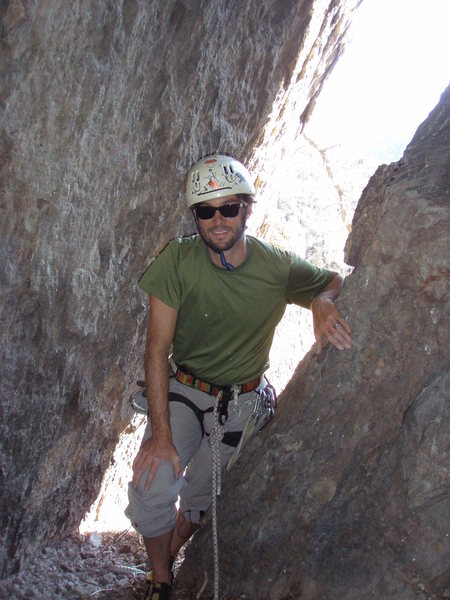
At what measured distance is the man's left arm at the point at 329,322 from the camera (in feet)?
11.3

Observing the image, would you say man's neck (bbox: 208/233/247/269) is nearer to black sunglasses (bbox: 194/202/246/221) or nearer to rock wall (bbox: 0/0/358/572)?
black sunglasses (bbox: 194/202/246/221)

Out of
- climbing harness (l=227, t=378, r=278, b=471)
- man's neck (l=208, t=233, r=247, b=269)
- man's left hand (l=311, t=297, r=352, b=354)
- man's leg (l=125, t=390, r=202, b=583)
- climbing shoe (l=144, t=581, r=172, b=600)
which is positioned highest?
man's neck (l=208, t=233, r=247, b=269)

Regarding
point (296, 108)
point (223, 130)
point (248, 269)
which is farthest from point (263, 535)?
point (296, 108)

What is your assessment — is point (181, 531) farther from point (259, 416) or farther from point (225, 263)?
point (225, 263)

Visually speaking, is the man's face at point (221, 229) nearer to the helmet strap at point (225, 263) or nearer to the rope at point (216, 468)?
the helmet strap at point (225, 263)

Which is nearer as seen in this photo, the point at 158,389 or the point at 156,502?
the point at 156,502

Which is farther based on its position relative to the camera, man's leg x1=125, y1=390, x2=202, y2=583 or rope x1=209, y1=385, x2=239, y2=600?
man's leg x1=125, y1=390, x2=202, y2=583

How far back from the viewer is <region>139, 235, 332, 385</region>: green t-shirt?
3668mm

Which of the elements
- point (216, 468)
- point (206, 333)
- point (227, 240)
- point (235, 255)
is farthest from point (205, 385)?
point (227, 240)

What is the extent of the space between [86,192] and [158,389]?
139 cm

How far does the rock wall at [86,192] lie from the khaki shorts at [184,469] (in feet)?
2.79

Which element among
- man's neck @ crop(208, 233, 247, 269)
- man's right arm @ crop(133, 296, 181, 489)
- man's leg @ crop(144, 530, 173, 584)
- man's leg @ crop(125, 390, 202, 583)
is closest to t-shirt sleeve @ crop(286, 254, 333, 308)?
man's neck @ crop(208, 233, 247, 269)

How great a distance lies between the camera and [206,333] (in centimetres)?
380

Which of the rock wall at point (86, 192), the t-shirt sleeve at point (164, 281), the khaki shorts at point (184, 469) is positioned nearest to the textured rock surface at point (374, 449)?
the khaki shorts at point (184, 469)
